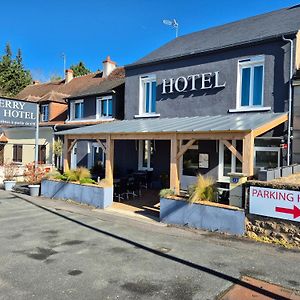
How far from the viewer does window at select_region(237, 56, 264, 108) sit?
13562mm

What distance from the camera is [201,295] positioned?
229 inches

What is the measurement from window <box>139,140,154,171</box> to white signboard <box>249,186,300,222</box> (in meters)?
9.62

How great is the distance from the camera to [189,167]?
16234 millimetres

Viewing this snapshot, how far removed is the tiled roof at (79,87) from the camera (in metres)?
22.9

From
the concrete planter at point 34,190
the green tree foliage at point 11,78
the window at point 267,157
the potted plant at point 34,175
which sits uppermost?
the green tree foliage at point 11,78

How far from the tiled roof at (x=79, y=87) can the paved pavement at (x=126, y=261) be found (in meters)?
12.6

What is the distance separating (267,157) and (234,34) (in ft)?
21.6

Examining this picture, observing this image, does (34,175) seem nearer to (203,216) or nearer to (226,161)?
(226,161)

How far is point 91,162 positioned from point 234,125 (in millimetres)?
13024

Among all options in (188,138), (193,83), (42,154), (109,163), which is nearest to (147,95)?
(193,83)

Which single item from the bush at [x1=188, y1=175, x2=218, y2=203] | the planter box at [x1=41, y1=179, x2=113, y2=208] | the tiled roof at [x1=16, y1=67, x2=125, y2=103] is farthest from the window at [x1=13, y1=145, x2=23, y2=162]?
the bush at [x1=188, y1=175, x2=218, y2=203]

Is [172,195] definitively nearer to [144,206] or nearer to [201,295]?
[144,206]

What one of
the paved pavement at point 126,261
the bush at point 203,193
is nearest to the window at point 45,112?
the paved pavement at point 126,261

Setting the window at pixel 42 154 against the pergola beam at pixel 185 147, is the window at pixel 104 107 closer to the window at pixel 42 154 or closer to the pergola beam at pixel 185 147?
the window at pixel 42 154
